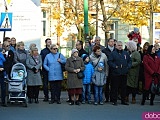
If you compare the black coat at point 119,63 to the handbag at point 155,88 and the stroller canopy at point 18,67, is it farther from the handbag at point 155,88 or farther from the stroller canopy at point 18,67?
the stroller canopy at point 18,67

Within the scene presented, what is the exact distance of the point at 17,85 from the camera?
47.4ft

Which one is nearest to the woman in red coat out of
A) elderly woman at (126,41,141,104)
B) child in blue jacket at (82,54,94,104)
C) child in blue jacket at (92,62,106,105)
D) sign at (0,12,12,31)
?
elderly woman at (126,41,141,104)

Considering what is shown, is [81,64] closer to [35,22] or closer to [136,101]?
[136,101]

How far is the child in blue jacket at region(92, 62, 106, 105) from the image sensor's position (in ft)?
50.0

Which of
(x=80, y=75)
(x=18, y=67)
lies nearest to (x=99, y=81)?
(x=80, y=75)

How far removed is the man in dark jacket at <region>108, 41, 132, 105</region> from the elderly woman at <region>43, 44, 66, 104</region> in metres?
1.68

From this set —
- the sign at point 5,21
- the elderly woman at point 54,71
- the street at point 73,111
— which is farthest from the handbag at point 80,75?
the sign at point 5,21

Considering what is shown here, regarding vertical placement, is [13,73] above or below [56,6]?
below

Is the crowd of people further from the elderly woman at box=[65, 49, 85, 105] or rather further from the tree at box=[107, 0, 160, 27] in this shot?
the tree at box=[107, 0, 160, 27]

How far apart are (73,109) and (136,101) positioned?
116 inches

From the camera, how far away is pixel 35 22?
2075 centimetres

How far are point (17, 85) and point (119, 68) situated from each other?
3.34m

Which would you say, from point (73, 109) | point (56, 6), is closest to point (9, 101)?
point (73, 109)

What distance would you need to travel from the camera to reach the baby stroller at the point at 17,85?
14.4m
